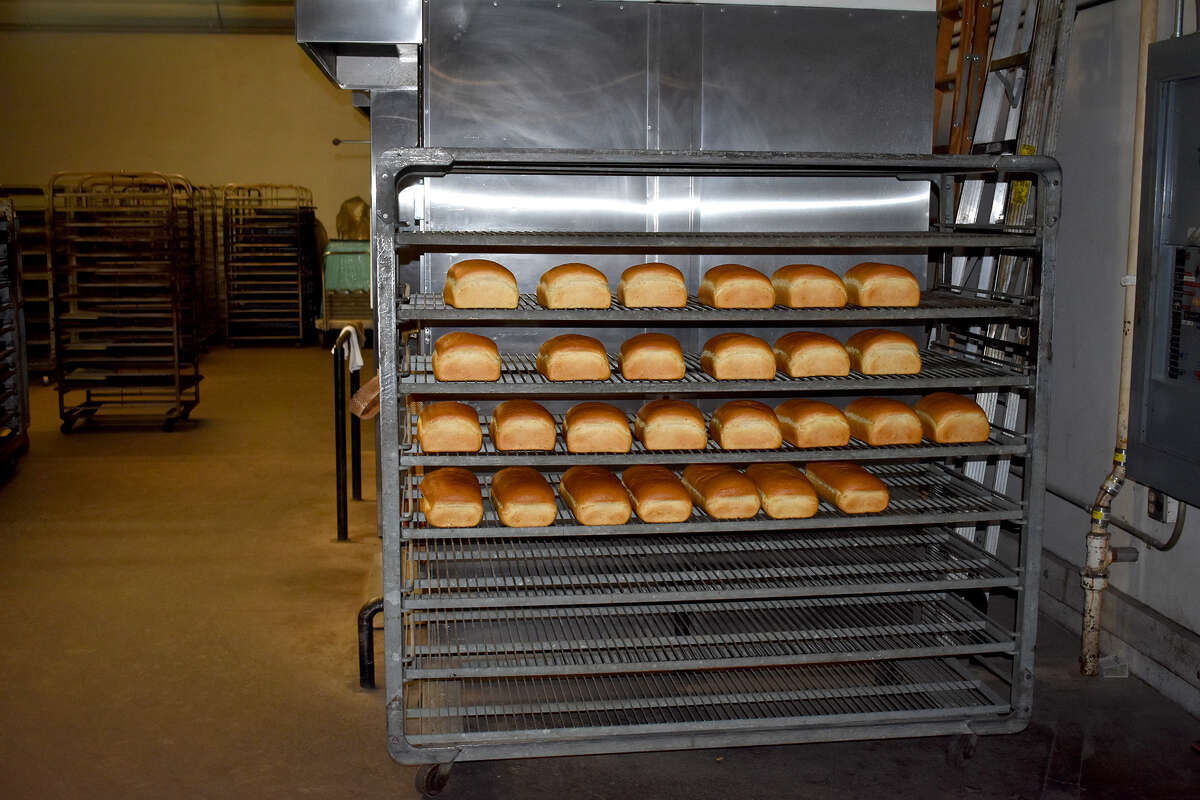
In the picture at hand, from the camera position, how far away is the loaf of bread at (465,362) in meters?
2.94

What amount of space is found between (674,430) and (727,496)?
247 millimetres

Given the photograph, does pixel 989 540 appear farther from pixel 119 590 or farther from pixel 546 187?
pixel 119 590

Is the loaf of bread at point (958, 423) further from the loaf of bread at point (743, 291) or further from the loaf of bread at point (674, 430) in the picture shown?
the loaf of bread at point (674, 430)

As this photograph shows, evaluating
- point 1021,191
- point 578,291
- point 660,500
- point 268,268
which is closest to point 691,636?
point 660,500

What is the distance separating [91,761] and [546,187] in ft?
7.55

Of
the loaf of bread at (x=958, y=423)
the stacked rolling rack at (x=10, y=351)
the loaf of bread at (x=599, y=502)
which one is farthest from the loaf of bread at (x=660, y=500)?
the stacked rolling rack at (x=10, y=351)

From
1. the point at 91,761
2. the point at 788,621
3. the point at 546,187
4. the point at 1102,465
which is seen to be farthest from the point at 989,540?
the point at 91,761

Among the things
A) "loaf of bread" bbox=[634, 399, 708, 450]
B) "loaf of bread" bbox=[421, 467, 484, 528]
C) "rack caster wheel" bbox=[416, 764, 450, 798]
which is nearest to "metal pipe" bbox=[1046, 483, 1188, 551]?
"loaf of bread" bbox=[634, 399, 708, 450]

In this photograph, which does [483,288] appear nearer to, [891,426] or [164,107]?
[891,426]

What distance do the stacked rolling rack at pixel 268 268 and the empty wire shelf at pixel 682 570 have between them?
9.88m

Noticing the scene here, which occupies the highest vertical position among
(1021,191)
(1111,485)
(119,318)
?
(1021,191)

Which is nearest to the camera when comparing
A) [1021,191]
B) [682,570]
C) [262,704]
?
[682,570]

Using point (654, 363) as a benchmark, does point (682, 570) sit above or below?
below

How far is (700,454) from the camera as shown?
296 cm
